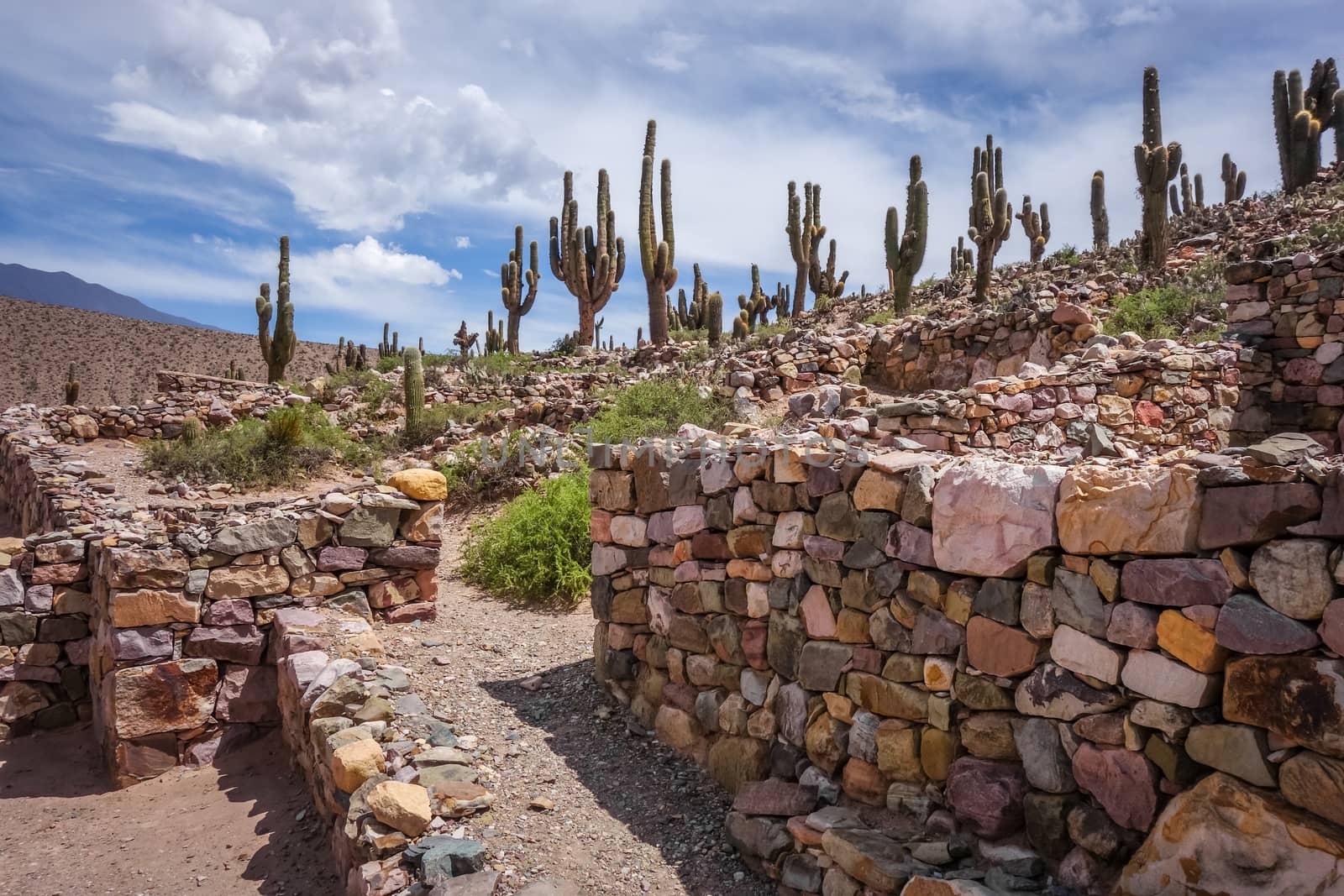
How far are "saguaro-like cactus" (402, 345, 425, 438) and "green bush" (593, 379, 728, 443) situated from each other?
13.1ft

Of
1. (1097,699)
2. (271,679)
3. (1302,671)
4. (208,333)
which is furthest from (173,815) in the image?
(208,333)

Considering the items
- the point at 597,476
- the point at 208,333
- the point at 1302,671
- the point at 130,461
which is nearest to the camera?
the point at 1302,671

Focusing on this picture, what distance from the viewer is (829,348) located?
12.3 metres

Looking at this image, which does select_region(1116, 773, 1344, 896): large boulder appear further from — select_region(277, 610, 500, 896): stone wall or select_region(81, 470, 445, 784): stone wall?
select_region(81, 470, 445, 784): stone wall

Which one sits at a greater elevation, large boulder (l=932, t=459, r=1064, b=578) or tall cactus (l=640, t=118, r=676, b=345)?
tall cactus (l=640, t=118, r=676, b=345)

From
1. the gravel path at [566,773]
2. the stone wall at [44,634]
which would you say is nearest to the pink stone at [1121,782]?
the gravel path at [566,773]

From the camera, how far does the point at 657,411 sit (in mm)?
12227

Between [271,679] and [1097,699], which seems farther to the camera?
→ [271,679]

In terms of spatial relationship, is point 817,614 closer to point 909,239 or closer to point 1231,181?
point 909,239

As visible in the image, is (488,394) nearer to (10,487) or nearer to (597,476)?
(10,487)

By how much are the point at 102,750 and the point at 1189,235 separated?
20002mm


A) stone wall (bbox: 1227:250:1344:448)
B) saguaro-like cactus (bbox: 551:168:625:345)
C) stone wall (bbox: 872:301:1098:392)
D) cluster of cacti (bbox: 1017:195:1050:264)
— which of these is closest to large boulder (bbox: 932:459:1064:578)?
stone wall (bbox: 1227:250:1344:448)

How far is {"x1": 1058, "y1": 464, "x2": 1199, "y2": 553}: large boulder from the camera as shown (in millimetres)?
2328

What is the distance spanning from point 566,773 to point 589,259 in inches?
764
